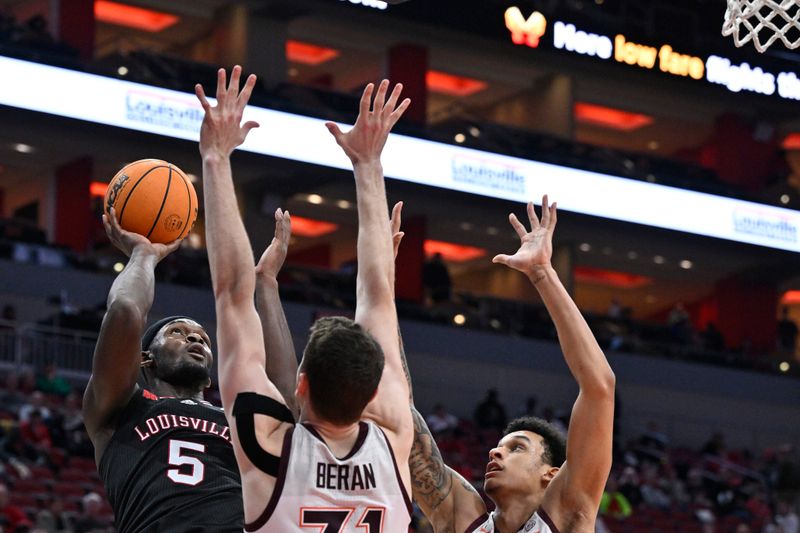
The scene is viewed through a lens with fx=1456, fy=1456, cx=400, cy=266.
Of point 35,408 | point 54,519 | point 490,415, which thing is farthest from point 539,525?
point 490,415

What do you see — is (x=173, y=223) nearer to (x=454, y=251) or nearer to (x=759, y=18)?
(x=759, y=18)

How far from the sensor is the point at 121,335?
13.5 feet

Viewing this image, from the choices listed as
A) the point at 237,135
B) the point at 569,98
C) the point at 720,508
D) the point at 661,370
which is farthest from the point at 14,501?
the point at 569,98

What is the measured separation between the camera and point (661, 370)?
915 inches

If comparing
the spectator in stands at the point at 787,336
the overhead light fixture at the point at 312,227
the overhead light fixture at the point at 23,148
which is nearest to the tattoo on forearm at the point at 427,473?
the overhead light fixture at the point at 23,148

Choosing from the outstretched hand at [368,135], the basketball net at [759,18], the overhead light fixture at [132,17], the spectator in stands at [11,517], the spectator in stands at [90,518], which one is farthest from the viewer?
the overhead light fixture at [132,17]

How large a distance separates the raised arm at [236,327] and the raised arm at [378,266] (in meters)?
0.26

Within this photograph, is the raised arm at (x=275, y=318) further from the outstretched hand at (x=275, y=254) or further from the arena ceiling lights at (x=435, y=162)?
the arena ceiling lights at (x=435, y=162)

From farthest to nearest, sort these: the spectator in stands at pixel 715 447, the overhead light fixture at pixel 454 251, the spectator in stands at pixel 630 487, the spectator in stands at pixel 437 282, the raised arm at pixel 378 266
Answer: the overhead light fixture at pixel 454 251
the spectator in stands at pixel 437 282
the spectator in stands at pixel 715 447
the spectator in stands at pixel 630 487
the raised arm at pixel 378 266

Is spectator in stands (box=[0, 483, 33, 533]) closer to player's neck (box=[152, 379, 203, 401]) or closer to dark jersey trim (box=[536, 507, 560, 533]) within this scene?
player's neck (box=[152, 379, 203, 401])

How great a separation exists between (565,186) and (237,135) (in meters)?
18.7

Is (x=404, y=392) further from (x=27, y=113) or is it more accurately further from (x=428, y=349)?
(x=428, y=349)

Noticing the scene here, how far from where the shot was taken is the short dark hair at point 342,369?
10.2 feet

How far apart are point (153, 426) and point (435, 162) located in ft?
55.0
